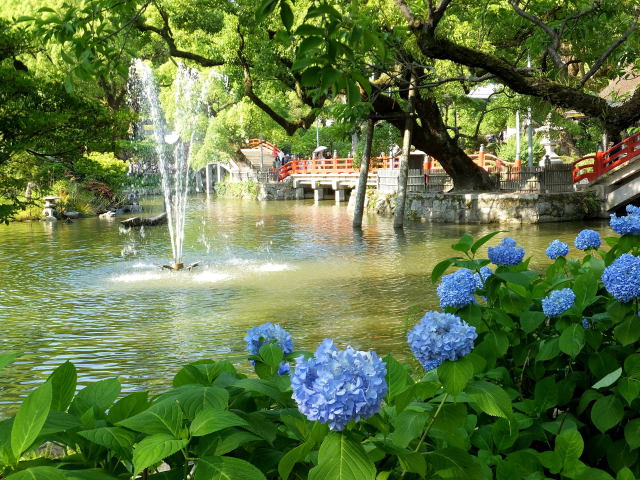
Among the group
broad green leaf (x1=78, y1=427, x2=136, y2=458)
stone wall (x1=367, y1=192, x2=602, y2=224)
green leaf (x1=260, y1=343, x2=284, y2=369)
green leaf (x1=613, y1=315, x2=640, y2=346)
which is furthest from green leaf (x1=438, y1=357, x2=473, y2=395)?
stone wall (x1=367, y1=192, x2=602, y2=224)

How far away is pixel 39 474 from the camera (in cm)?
124

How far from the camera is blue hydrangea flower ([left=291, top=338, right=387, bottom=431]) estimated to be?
1.28m

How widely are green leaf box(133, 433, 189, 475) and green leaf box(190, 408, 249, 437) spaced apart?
3cm

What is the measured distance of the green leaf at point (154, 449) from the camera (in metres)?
1.31

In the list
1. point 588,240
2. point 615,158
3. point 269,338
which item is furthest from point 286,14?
point 615,158

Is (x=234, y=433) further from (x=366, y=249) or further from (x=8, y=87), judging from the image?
(x=366, y=249)

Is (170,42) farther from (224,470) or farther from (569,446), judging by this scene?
(224,470)

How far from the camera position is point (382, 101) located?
2030 centimetres

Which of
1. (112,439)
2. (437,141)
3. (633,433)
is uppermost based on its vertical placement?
(437,141)

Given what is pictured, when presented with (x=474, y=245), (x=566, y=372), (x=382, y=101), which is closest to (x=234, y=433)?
(x=474, y=245)

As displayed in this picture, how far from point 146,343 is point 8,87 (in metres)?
3.22

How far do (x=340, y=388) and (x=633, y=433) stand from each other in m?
1.40

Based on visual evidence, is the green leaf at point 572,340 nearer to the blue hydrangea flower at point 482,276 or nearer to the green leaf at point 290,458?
the blue hydrangea flower at point 482,276

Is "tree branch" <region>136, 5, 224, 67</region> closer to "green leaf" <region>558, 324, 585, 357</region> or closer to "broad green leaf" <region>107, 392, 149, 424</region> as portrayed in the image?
"green leaf" <region>558, 324, 585, 357</region>
